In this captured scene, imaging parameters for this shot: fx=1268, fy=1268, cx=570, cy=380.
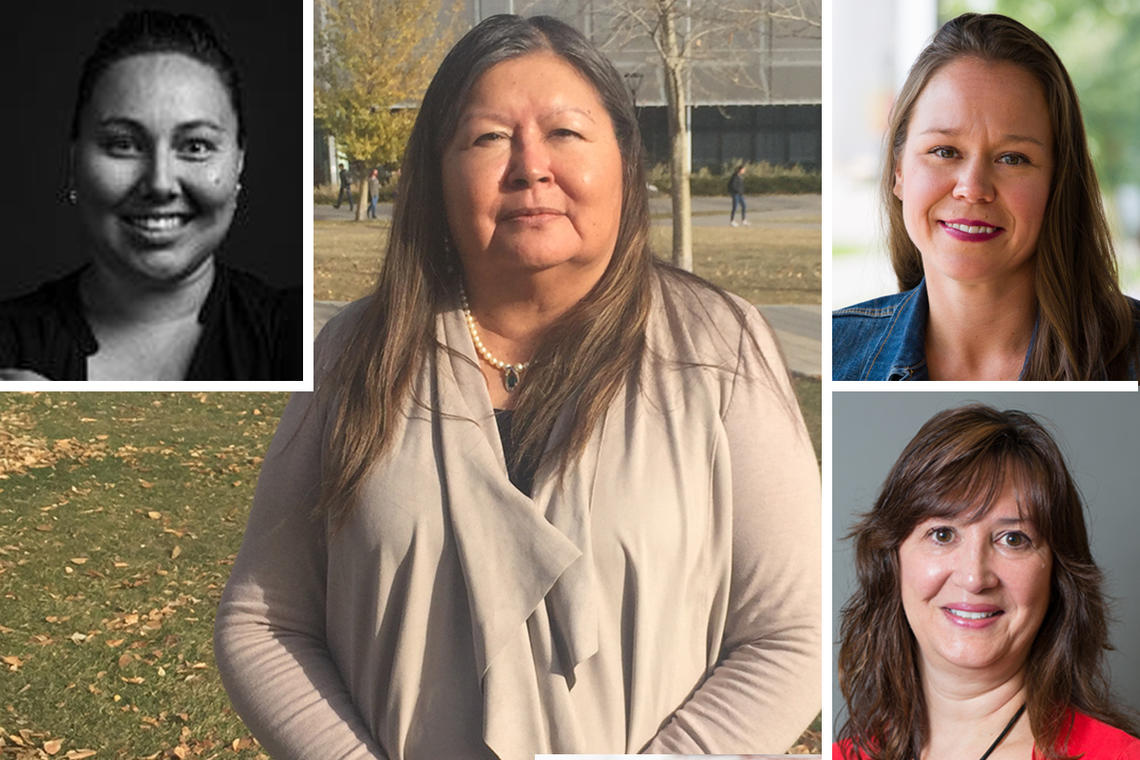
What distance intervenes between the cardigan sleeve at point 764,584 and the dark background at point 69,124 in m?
1.14

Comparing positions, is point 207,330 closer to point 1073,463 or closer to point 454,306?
point 454,306

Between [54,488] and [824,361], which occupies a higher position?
[824,361]

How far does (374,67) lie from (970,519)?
68.9 inches

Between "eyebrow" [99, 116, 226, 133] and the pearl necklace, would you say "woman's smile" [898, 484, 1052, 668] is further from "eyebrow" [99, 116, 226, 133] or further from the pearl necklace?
"eyebrow" [99, 116, 226, 133]

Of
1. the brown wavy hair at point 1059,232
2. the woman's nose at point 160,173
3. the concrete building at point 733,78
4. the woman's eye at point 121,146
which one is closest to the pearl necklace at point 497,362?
the concrete building at point 733,78

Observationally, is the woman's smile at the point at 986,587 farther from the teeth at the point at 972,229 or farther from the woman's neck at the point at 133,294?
the woman's neck at the point at 133,294

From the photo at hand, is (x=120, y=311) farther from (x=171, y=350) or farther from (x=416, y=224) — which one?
(x=416, y=224)

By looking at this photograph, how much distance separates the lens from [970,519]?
292 cm

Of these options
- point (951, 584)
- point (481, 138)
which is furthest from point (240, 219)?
point (951, 584)

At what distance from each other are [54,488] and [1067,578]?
2.43 meters

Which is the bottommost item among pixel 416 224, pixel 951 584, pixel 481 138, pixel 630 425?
pixel 951 584

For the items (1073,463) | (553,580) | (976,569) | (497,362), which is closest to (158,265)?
(497,362)

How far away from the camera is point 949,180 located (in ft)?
9.75

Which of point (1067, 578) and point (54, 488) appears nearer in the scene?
point (1067, 578)
